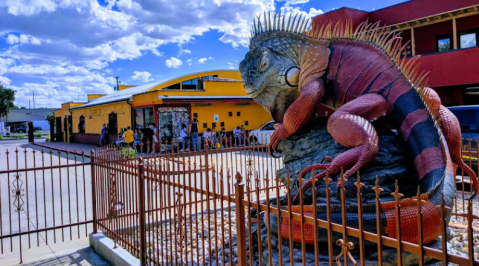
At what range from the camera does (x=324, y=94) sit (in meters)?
4.07

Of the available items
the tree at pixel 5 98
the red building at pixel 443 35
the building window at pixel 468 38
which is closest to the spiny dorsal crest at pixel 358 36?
the red building at pixel 443 35

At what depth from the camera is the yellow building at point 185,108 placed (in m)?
18.4

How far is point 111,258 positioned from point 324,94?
357 centimetres

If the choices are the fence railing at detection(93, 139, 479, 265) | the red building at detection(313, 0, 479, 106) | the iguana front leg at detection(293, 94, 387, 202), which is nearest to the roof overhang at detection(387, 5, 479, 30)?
the red building at detection(313, 0, 479, 106)

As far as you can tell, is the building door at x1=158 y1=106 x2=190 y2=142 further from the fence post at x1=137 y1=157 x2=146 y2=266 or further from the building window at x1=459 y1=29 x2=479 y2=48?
the fence post at x1=137 y1=157 x2=146 y2=266

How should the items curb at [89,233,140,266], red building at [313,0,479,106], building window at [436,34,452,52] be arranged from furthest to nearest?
building window at [436,34,452,52]
red building at [313,0,479,106]
curb at [89,233,140,266]

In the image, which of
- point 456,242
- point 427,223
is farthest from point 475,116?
point 427,223

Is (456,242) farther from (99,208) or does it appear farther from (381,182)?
(99,208)

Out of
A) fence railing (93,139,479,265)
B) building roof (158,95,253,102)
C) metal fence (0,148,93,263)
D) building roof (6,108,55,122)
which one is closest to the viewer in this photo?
fence railing (93,139,479,265)

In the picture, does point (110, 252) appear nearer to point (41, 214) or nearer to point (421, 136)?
point (41, 214)

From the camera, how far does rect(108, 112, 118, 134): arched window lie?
22170 mm

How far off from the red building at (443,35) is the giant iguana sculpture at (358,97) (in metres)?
10.5

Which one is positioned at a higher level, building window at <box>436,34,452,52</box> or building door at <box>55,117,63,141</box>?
building window at <box>436,34,452,52</box>

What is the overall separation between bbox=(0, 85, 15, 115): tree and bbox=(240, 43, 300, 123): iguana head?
50124mm
